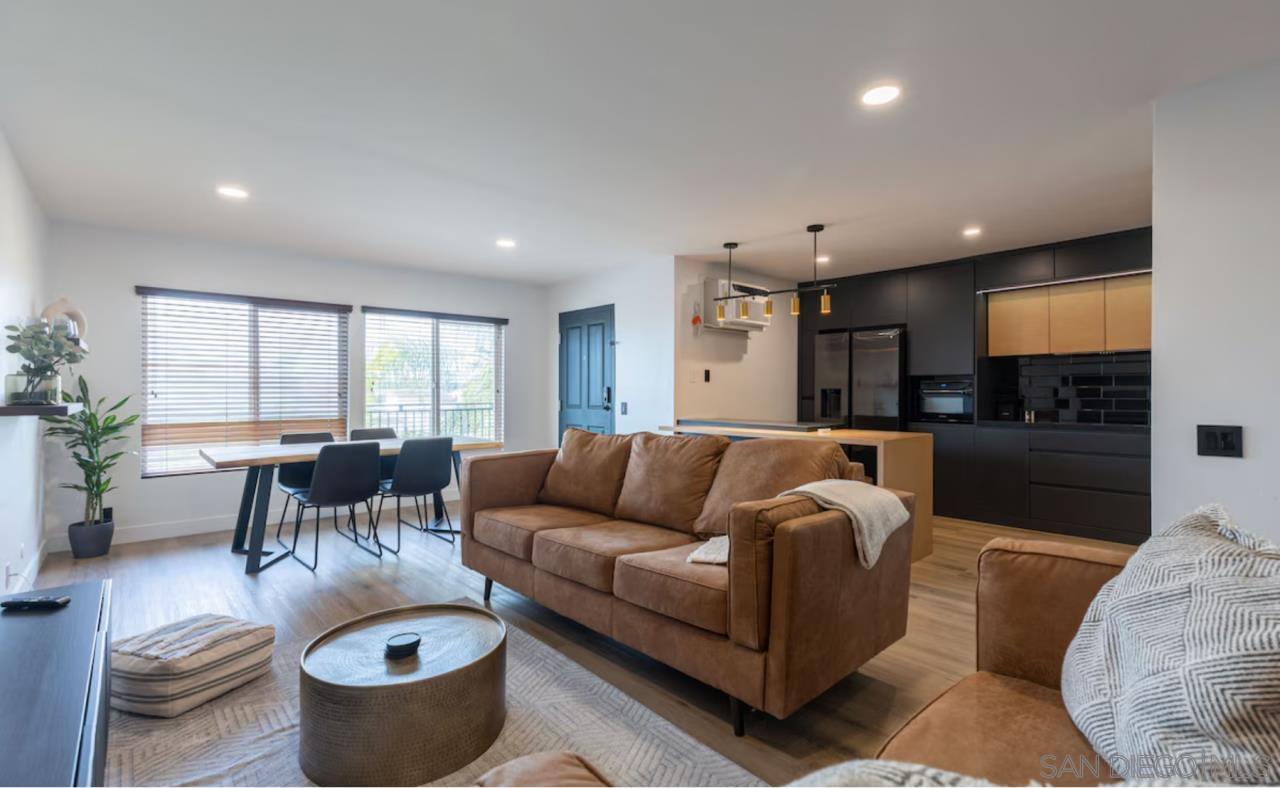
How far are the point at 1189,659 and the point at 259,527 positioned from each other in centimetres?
426

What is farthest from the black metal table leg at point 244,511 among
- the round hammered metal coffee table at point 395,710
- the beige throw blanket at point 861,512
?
the beige throw blanket at point 861,512

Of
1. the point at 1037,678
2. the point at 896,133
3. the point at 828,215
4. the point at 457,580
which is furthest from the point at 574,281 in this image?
the point at 1037,678

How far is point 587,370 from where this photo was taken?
20.1 feet

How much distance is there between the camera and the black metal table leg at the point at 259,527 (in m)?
3.57

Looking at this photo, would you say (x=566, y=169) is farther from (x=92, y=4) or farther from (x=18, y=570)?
(x=18, y=570)

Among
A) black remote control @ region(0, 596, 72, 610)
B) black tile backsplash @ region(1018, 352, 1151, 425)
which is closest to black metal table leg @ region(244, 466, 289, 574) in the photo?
black remote control @ region(0, 596, 72, 610)

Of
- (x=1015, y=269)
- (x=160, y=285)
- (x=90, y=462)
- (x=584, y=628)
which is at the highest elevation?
(x=1015, y=269)

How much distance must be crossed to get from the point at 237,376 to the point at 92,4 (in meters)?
3.62

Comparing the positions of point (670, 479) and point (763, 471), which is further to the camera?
point (670, 479)

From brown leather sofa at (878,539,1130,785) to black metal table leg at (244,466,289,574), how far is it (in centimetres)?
380

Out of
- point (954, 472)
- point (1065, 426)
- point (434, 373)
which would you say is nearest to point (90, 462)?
point (434, 373)

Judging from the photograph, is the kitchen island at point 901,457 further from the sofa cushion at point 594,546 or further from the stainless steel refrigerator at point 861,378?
the stainless steel refrigerator at point 861,378

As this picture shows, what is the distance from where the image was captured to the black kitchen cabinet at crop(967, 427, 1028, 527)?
479 centimetres

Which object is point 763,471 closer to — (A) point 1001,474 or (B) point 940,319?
(A) point 1001,474
